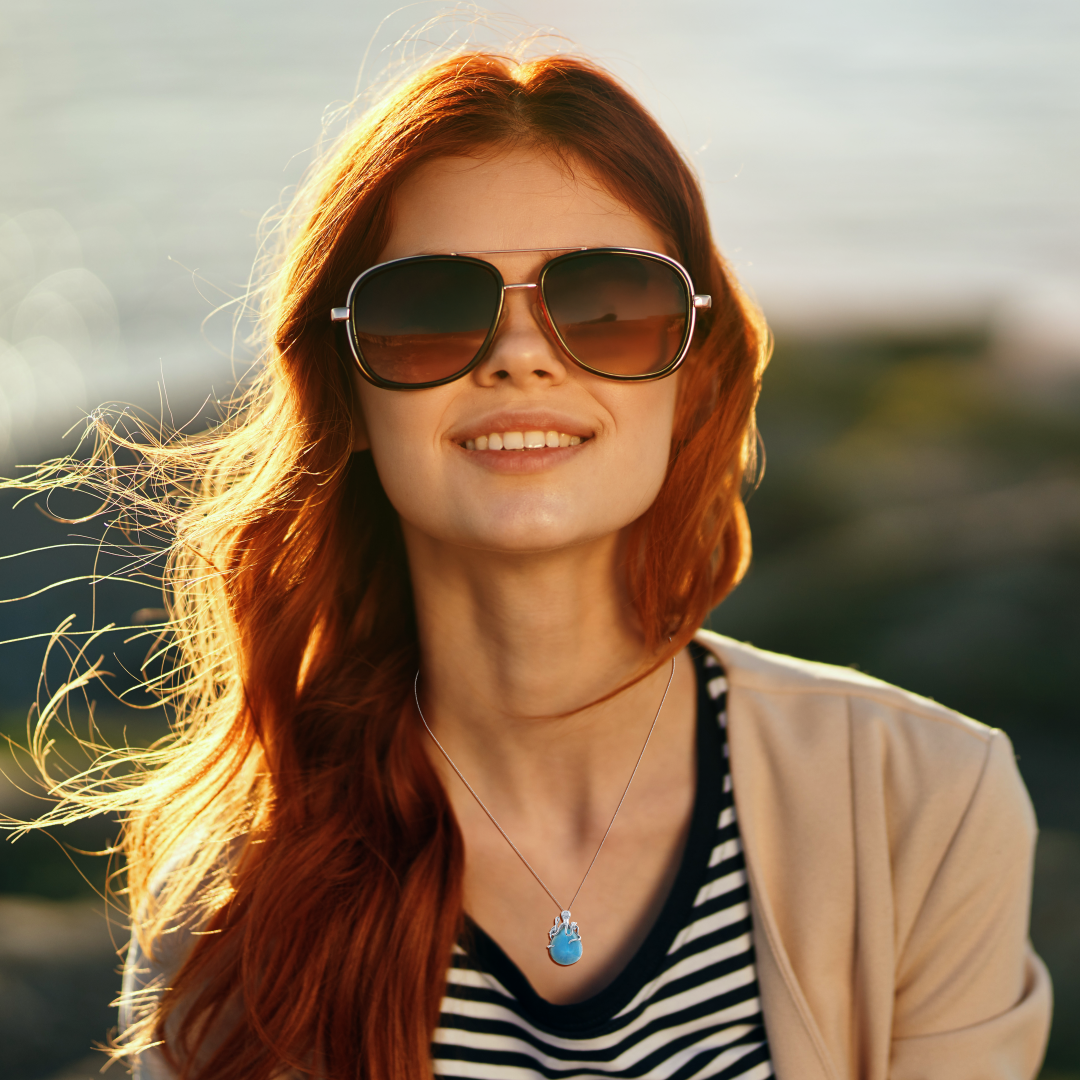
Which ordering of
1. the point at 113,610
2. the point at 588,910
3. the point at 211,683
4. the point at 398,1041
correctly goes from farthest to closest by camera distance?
the point at 113,610 < the point at 211,683 < the point at 588,910 < the point at 398,1041

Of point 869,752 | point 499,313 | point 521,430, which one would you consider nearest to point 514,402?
point 521,430

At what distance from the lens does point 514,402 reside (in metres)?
1.76

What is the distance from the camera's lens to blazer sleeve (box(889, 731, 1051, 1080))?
6.04 feet

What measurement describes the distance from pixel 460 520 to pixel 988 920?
49.0 inches

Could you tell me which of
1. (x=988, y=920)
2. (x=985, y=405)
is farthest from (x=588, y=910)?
(x=985, y=405)

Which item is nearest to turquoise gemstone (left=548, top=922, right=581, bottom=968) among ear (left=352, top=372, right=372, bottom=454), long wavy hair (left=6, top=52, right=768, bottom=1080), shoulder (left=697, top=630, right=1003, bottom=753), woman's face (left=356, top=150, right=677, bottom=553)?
long wavy hair (left=6, top=52, right=768, bottom=1080)

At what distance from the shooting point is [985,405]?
264 inches

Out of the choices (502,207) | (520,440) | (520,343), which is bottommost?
(520,440)

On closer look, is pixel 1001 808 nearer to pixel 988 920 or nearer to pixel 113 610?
pixel 988 920

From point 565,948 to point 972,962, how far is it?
76 cm

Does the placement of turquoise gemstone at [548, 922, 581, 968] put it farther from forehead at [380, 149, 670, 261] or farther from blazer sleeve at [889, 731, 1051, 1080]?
forehead at [380, 149, 670, 261]

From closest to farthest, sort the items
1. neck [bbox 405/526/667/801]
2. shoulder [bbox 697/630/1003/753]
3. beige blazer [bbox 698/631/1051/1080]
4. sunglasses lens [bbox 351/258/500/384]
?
sunglasses lens [bbox 351/258/500/384], beige blazer [bbox 698/631/1051/1080], shoulder [bbox 697/630/1003/753], neck [bbox 405/526/667/801]

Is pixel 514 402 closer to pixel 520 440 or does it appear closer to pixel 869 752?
pixel 520 440

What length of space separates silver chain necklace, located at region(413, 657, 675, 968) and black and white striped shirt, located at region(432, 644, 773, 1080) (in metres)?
0.09
